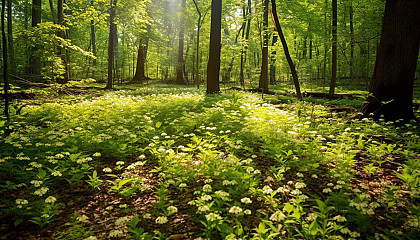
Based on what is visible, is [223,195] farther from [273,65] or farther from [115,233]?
[273,65]

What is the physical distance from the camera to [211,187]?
3.12 m

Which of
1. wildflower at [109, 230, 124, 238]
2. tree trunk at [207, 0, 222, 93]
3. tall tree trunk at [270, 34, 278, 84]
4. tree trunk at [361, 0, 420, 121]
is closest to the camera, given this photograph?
wildflower at [109, 230, 124, 238]

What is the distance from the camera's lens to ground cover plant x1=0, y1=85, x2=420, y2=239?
2.47 metres

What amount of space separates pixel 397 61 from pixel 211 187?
6.14 meters

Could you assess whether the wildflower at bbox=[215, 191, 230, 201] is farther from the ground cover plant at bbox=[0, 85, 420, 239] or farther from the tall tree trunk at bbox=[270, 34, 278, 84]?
the tall tree trunk at bbox=[270, 34, 278, 84]

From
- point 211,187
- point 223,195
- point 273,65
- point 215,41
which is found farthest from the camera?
point 273,65

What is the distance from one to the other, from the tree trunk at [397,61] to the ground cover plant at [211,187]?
566mm

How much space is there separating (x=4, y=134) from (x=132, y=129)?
2.58 m

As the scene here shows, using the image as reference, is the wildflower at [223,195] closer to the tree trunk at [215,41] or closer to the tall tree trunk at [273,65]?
the tree trunk at [215,41]

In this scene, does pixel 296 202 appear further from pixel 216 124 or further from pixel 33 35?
pixel 33 35

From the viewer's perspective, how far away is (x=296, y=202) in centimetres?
262

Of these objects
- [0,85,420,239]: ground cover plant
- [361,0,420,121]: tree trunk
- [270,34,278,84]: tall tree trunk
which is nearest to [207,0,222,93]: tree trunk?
[0,85,420,239]: ground cover plant

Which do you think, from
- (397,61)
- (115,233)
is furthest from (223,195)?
(397,61)

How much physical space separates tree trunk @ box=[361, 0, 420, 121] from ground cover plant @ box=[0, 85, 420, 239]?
57 centimetres
